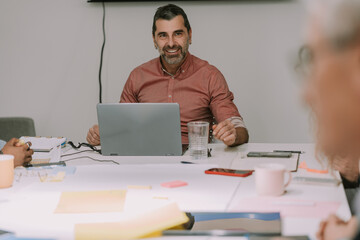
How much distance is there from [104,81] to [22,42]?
2.26 feet

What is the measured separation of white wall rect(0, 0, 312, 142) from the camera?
10.5 feet

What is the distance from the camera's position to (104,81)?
132 inches

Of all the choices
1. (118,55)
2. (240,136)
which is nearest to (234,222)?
(240,136)

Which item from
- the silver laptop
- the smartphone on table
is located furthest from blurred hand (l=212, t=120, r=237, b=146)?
the smartphone on table

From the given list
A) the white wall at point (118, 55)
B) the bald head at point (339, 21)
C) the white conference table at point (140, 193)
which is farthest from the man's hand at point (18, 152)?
the white wall at point (118, 55)

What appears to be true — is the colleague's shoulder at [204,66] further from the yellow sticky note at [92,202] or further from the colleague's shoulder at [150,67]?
the yellow sticky note at [92,202]

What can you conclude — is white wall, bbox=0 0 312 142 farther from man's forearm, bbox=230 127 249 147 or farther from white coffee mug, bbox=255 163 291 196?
white coffee mug, bbox=255 163 291 196

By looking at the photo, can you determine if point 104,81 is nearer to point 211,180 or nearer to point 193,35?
point 193,35

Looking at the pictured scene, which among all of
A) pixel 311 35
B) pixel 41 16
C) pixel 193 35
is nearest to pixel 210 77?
pixel 193 35

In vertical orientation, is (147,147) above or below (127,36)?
below

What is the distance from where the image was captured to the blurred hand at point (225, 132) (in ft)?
6.61

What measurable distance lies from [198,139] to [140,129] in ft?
0.80

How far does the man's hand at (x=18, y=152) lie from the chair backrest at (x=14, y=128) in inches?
43.7

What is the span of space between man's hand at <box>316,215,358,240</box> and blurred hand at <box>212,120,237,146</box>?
99 cm
